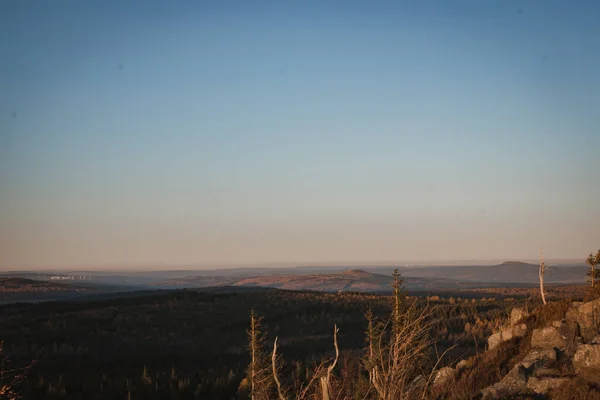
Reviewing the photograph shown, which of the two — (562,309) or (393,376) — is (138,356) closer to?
(562,309)

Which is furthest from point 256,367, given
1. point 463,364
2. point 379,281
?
point 379,281

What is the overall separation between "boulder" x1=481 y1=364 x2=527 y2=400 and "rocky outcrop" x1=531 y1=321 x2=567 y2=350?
2.81 meters

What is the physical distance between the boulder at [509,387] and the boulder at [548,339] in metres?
2.81

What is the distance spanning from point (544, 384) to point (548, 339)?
3886 millimetres

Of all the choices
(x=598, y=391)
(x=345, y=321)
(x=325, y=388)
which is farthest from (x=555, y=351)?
(x=345, y=321)

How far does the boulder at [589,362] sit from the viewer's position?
34.4 feet

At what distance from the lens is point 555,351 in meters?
12.8

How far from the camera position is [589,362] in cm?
1079

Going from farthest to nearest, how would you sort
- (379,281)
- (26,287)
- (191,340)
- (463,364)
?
(379,281) < (26,287) < (191,340) < (463,364)

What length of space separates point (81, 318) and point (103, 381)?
66.4 ft

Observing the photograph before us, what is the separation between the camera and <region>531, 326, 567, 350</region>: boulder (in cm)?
1383

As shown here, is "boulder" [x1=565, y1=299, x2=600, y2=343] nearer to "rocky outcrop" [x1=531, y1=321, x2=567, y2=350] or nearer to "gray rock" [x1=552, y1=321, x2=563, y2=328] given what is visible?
Answer: "gray rock" [x1=552, y1=321, x2=563, y2=328]

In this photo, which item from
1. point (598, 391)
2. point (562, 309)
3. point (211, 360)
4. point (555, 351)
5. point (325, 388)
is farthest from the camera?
point (211, 360)

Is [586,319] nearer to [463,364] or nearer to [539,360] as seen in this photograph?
[539,360]
